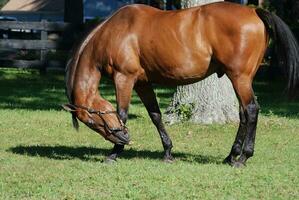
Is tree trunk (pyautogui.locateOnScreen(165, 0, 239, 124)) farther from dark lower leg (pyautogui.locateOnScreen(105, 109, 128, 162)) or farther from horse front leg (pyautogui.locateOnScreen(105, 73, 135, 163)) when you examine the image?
horse front leg (pyautogui.locateOnScreen(105, 73, 135, 163))

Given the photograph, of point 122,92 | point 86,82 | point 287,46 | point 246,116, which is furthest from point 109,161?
point 287,46

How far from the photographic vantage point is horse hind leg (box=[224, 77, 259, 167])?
8391mm

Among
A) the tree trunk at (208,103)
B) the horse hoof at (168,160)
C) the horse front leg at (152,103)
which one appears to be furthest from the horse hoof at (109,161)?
the tree trunk at (208,103)

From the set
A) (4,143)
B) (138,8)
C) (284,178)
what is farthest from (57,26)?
(284,178)

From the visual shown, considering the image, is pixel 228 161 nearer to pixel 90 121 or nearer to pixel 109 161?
pixel 109 161

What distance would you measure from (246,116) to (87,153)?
2.39 metres

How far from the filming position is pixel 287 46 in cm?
854

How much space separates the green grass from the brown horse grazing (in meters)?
0.52

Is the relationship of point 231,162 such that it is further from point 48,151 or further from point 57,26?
point 57,26

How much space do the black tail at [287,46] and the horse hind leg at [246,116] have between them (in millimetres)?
A: 464

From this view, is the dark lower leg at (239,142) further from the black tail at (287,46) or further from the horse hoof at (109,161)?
the horse hoof at (109,161)

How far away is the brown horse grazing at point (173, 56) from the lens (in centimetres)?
840

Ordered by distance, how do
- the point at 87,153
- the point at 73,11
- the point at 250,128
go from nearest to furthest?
1. the point at 250,128
2. the point at 87,153
3. the point at 73,11

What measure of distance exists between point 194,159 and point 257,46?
176 centimetres
